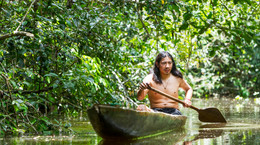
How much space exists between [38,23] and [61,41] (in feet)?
1.24

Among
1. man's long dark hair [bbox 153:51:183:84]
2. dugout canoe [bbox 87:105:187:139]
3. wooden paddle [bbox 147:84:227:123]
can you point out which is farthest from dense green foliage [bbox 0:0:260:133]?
wooden paddle [bbox 147:84:227:123]

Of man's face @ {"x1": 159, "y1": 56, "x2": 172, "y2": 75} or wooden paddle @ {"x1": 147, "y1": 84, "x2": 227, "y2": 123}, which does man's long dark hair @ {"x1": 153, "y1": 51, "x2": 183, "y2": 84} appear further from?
wooden paddle @ {"x1": 147, "y1": 84, "x2": 227, "y2": 123}

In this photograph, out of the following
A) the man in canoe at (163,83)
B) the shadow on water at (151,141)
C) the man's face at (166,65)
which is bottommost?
the shadow on water at (151,141)

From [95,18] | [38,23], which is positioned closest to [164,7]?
[95,18]

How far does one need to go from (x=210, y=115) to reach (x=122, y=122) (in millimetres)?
2686

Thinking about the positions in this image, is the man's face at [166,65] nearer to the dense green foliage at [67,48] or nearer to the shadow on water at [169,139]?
the dense green foliage at [67,48]

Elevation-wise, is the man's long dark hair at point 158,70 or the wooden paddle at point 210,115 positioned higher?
the man's long dark hair at point 158,70

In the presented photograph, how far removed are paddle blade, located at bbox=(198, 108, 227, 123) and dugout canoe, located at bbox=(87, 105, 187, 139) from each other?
1.69 metres

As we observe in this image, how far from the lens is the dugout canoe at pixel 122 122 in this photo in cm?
387

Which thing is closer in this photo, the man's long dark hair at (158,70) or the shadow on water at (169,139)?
the shadow on water at (169,139)

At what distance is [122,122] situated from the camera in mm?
4055

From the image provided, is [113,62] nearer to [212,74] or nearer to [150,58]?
[150,58]

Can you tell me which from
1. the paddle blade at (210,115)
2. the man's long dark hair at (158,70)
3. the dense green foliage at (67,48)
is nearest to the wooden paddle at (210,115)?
the paddle blade at (210,115)

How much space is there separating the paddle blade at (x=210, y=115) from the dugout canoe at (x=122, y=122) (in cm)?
169
